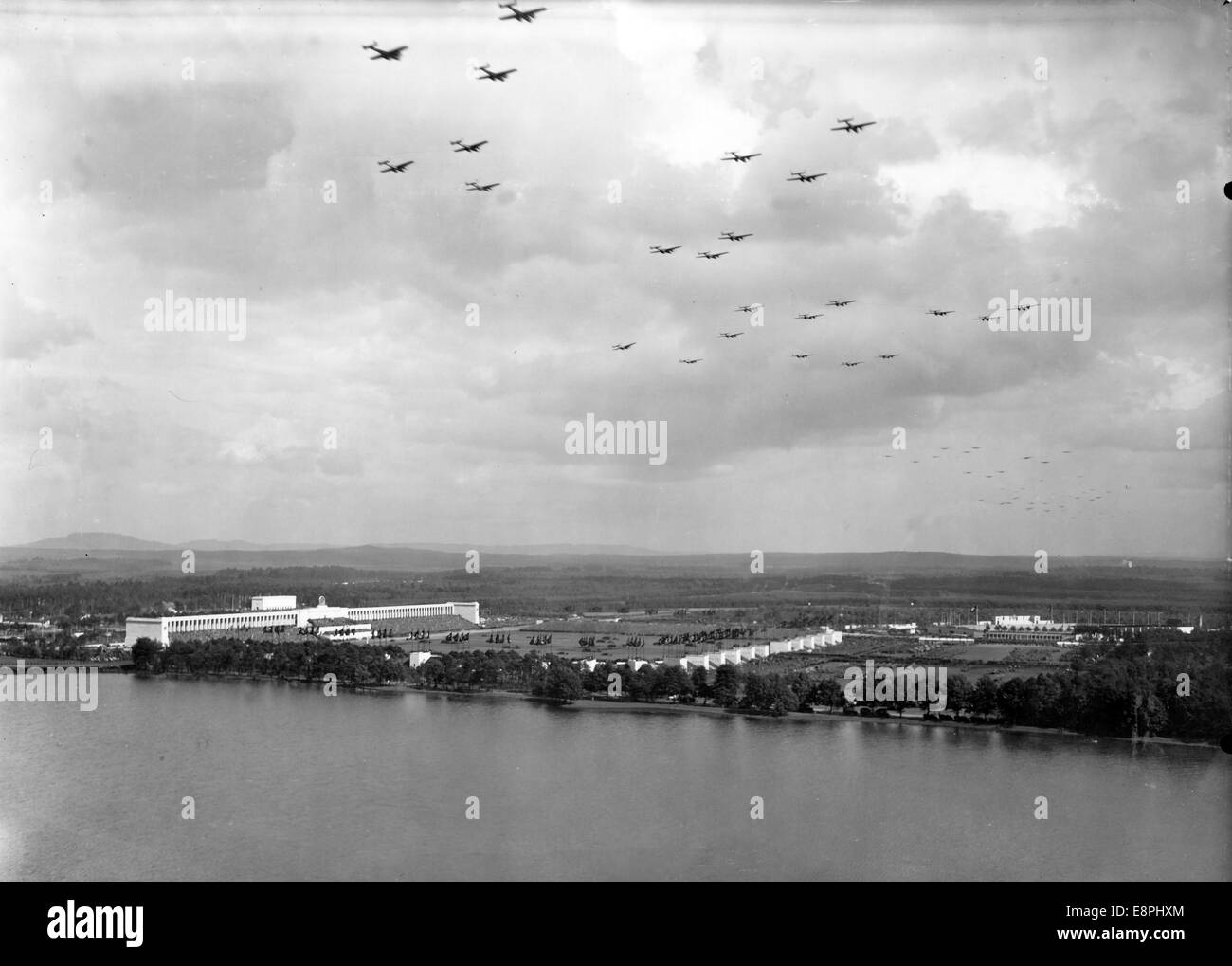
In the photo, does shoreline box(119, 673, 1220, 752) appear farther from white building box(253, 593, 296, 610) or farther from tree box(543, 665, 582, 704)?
white building box(253, 593, 296, 610)

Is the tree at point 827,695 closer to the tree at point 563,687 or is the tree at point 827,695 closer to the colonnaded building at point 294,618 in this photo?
the tree at point 563,687

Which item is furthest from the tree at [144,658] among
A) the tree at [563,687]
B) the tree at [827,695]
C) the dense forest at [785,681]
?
the tree at [827,695]

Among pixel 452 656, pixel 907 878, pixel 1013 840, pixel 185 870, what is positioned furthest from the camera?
pixel 452 656

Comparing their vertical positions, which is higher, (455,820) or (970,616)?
(970,616)
